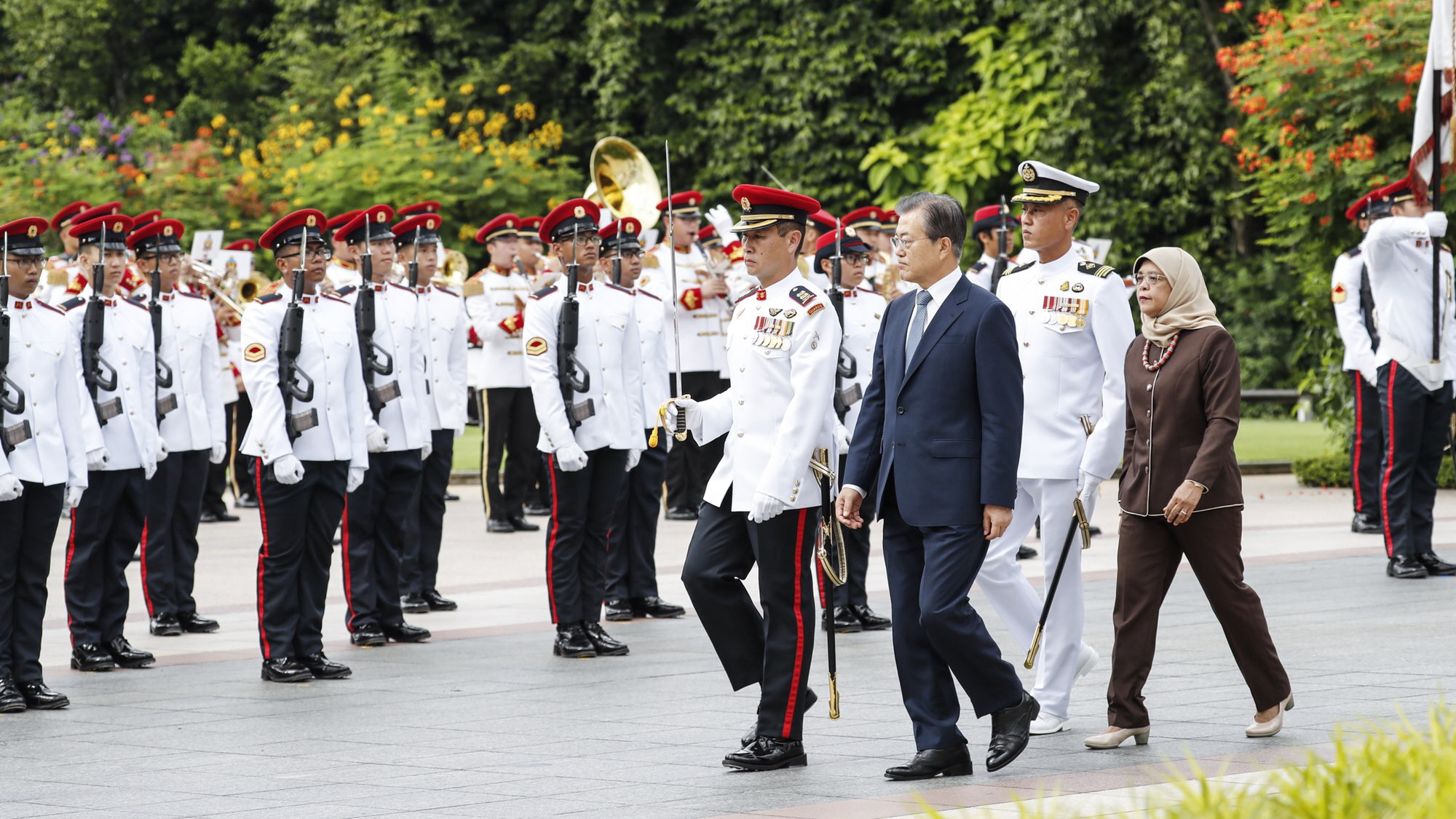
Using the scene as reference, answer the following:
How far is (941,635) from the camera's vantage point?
6.55 m

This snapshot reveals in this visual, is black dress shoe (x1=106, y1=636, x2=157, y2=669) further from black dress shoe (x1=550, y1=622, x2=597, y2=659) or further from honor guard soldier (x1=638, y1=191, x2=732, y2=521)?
honor guard soldier (x1=638, y1=191, x2=732, y2=521)

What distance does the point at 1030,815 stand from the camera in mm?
4129

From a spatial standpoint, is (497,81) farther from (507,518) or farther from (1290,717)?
(1290,717)

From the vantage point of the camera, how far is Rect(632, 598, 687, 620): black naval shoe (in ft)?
37.7

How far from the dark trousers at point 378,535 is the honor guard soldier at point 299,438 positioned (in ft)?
2.45

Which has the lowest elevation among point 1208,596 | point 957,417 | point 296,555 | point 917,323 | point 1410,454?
point 296,555

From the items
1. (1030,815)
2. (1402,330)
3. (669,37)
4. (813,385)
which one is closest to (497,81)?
(669,37)

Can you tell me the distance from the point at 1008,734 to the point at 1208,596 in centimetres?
106

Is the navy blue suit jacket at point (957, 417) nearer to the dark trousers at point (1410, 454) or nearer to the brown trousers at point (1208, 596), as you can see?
the brown trousers at point (1208, 596)

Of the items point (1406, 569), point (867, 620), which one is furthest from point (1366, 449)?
point (867, 620)

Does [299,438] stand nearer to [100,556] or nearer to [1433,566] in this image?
[100,556]

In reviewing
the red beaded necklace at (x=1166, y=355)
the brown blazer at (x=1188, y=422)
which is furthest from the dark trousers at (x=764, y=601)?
the red beaded necklace at (x=1166, y=355)

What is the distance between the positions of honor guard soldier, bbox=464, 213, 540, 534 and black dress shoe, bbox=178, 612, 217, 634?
4.59m

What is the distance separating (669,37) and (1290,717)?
2659 cm
